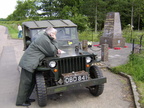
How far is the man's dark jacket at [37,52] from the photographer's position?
4152 mm

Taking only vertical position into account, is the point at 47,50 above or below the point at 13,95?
above

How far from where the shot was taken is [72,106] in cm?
445

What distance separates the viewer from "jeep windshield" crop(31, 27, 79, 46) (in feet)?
18.7

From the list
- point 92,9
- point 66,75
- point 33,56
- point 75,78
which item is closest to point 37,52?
point 33,56

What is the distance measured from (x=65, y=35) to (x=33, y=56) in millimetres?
1924

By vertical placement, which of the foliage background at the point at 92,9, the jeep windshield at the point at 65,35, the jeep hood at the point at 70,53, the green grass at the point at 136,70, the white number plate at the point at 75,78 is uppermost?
the foliage background at the point at 92,9

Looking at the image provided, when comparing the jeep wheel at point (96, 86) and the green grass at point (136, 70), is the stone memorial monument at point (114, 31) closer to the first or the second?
the green grass at point (136, 70)

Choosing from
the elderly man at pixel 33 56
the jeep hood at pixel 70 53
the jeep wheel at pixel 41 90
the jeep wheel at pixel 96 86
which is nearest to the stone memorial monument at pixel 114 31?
the jeep hood at pixel 70 53

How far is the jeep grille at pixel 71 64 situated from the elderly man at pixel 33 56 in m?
0.31

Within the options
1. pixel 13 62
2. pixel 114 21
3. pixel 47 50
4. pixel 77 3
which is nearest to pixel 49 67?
pixel 47 50

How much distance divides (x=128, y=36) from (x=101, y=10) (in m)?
27.3

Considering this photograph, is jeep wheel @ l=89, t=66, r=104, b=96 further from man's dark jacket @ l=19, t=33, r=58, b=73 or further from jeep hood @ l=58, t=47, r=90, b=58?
man's dark jacket @ l=19, t=33, r=58, b=73

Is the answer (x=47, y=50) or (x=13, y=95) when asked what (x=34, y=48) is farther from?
(x=13, y=95)

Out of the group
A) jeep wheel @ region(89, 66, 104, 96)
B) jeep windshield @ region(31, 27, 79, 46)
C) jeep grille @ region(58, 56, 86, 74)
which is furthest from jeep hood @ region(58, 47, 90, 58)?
jeep wheel @ region(89, 66, 104, 96)
